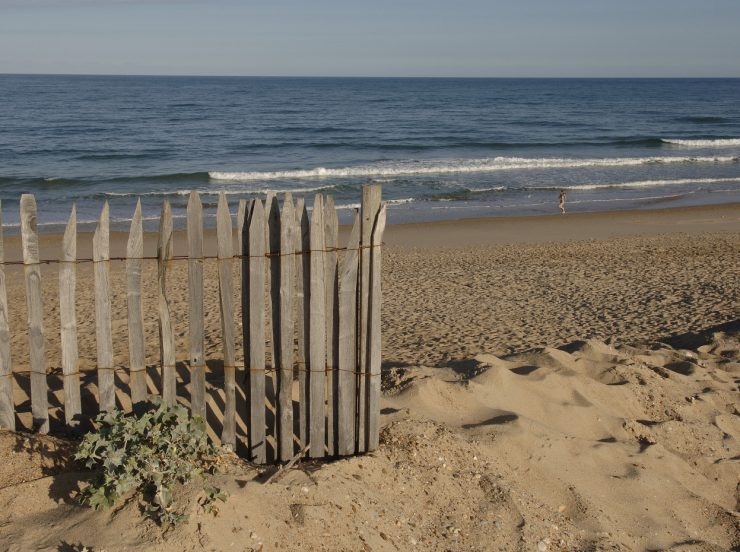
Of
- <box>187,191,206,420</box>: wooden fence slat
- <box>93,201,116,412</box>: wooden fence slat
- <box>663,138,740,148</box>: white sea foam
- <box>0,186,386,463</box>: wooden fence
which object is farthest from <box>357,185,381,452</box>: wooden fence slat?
<box>663,138,740,148</box>: white sea foam

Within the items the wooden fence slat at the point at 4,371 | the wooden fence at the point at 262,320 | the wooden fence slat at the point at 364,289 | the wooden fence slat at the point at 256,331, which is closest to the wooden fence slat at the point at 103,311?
the wooden fence at the point at 262,320

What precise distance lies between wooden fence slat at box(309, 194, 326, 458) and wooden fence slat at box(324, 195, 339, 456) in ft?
0.11

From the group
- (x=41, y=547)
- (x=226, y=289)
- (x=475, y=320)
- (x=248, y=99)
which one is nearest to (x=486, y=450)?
(x=226, y=289)

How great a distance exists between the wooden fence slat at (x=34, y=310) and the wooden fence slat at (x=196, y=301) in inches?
36.2

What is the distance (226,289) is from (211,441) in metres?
1.08

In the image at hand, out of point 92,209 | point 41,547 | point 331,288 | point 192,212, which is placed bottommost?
point 92,209

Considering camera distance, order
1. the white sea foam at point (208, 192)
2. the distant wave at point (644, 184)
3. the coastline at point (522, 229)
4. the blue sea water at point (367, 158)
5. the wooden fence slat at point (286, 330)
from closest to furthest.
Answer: the wooden fence slat at point (286, 330), the coastline at point (522, 229), the blue sea water at point (367, 158), the white sea foam at point (208, 192), the distant wave at point (644, 184)

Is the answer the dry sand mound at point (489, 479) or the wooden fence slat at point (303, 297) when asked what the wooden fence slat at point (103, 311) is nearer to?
the dry sand mound at point (489, 479)

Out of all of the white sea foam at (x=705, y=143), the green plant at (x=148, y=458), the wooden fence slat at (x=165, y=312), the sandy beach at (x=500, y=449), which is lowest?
the white sea foam at (x=705, y=143)

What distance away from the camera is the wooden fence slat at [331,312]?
16.0 ft

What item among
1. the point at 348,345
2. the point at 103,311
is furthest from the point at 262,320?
the point at 103,311

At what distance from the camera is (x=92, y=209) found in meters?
22.9

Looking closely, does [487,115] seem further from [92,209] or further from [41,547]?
[41,547]

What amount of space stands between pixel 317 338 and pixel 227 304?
23.9 inches
